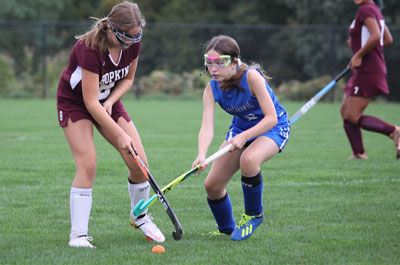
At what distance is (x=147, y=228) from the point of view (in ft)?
14.2

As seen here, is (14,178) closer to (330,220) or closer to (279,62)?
(330,220)

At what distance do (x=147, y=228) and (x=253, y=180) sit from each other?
80 cm

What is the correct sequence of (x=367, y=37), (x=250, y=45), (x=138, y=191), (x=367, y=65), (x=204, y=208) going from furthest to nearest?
1. (x=250, y=45)
2. (x=367, y=65)
3. (x=367, y=37)
4. (x=204, y=208)
5. (x=138, y=191)

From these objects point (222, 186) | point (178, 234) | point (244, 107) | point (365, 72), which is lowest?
point (365, 72)

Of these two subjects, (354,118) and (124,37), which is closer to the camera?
(124,37)

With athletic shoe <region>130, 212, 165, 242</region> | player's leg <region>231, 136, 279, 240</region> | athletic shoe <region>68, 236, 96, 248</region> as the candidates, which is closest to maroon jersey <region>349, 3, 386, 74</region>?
player's leg <region>231, 136, 279, 240</region>

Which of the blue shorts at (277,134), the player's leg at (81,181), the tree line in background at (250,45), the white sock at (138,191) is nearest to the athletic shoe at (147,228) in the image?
the white sock at (138,191)

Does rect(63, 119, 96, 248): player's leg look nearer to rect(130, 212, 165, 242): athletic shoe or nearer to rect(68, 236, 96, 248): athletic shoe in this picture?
rect(68, 236, 96, 248): athletic shoe

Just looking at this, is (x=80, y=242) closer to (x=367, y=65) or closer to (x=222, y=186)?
(x=222, y=186)

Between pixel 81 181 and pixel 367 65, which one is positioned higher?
pixel 81 181

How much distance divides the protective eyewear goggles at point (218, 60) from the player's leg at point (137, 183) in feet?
2.36

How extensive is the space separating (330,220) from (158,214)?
4.47 ft

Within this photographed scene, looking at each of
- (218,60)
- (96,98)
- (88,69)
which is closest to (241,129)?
(218,60)

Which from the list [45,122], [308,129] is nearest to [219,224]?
[308,129]
